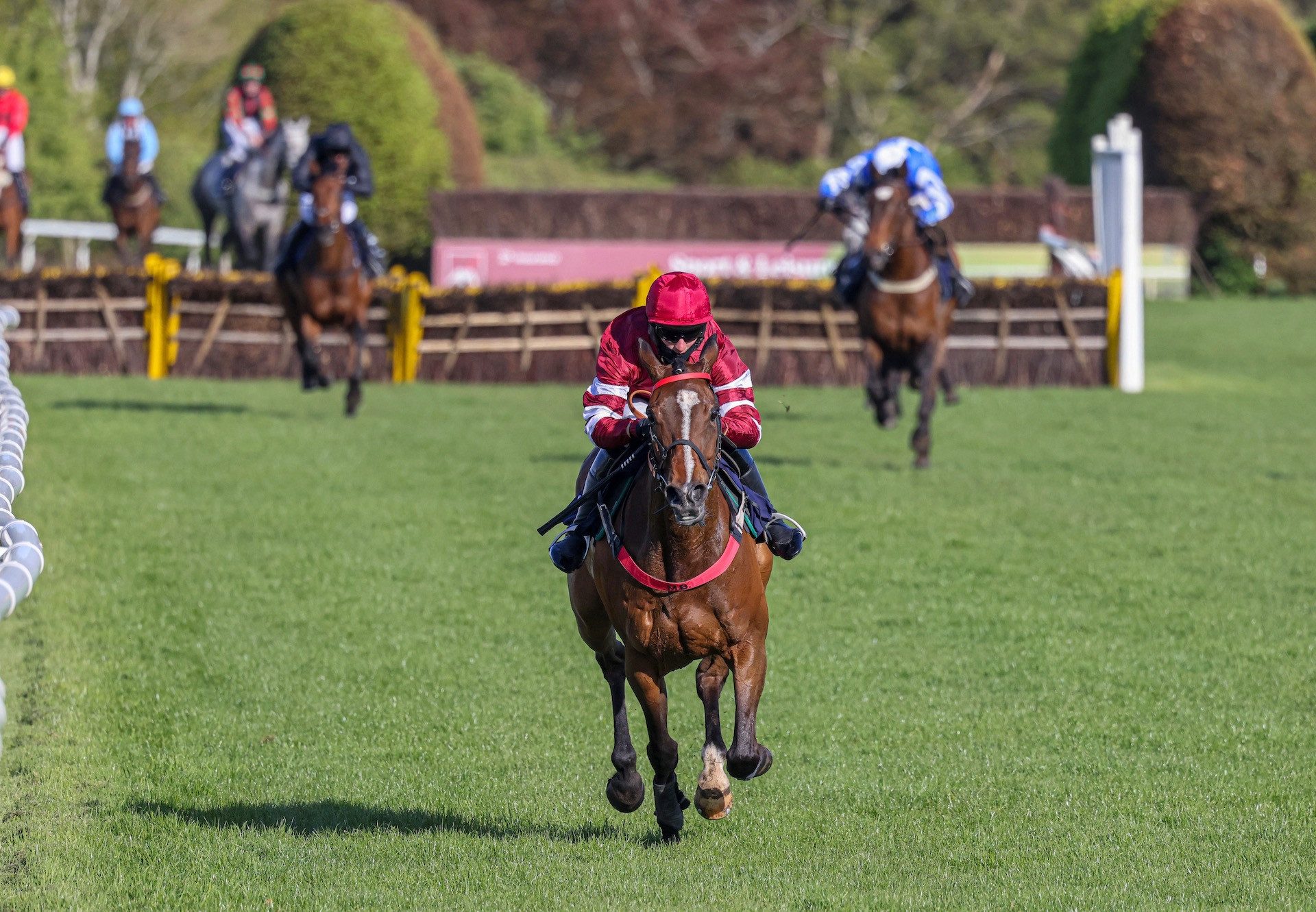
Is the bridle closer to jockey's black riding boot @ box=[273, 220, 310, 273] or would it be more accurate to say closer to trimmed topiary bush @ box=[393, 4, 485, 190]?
jockey's black riding boot @ box=[273, 220, 310, 273]

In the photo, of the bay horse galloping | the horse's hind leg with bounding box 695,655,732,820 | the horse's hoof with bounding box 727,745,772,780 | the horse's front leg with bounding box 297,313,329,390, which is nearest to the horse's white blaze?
the bay horse galloping

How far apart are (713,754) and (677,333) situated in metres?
1.36

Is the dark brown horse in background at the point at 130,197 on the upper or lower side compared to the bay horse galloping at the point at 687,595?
upper

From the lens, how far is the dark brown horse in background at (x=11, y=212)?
26.3 m

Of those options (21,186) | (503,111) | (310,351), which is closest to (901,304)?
(310,351)

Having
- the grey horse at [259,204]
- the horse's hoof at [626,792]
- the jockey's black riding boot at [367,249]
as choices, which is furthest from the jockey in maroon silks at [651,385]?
the grey horse at [259,204]

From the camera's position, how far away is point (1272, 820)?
679 centimetres

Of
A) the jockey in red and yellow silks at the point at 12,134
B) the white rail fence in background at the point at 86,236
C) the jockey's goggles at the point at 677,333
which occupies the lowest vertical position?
the jockey's goggles at the point at 677,333

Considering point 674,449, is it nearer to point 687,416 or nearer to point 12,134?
point 687,416

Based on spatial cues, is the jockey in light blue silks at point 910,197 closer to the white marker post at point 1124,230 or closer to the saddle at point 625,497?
the white marker post at point 1124,230

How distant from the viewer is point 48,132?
136ft

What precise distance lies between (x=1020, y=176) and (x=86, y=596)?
4800cm

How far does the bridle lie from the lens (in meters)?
5.61

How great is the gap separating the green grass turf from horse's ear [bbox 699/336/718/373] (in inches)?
63.9
